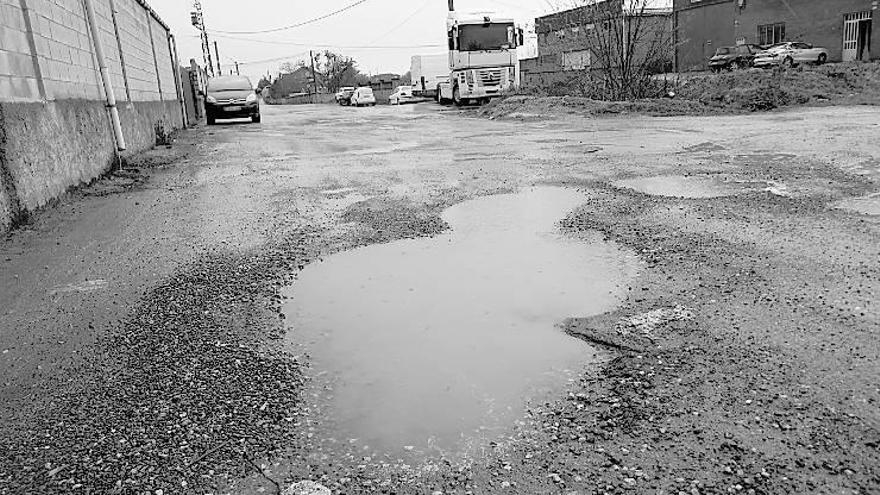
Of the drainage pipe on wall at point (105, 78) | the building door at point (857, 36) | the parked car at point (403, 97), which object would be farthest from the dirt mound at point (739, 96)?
the parked car at point (403, 97)

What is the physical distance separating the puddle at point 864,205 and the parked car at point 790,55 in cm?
3034

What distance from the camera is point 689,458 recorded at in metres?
1.88

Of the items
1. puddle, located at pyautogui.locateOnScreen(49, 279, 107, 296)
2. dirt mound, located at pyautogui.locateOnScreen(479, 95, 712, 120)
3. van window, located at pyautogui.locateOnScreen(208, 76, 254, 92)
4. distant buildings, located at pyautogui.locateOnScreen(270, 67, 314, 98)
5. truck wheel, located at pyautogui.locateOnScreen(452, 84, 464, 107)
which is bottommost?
puddle, located at pyautogui.locateOnScreen(49, 279, 107, 296)

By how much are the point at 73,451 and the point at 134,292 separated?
70.9 inches

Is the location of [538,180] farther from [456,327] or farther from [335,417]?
[335,417]

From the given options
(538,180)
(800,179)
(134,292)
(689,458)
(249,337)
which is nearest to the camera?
(689,458)

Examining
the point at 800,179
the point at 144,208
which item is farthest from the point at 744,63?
the point at 144,208

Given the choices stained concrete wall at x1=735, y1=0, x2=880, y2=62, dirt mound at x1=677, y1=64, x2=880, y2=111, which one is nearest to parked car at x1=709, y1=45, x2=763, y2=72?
stained concrete wall at x1=735, y1=0, x2=880, y2=62

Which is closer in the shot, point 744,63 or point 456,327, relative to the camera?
point 456,327

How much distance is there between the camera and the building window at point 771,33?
36188mm

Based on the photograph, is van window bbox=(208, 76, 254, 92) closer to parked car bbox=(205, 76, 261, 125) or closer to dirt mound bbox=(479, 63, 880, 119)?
parked car bbox=(205, 76, 261, 125)

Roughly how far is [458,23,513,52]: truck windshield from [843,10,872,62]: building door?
21043 mm

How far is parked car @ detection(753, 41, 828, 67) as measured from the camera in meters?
31.4

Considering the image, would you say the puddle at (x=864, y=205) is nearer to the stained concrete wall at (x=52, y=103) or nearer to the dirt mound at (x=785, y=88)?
the stained concrete wall at (x=52, y=103)
